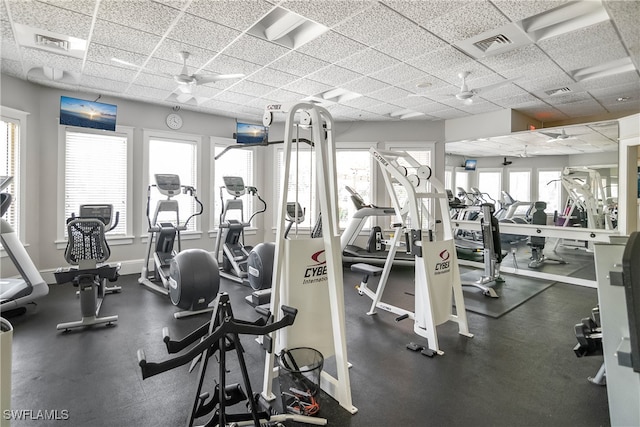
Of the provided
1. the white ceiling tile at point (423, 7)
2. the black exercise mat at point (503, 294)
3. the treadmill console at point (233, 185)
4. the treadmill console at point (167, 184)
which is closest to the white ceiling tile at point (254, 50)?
the white ceiling tile at point (423, 7)

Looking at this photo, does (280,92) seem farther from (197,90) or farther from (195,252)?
(195,252)

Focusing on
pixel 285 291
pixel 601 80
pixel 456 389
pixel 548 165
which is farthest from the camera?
pixel 548 165

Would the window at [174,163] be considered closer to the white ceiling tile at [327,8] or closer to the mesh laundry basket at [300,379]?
the white ceiling tile at [327,8]

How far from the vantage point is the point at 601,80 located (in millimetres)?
4348

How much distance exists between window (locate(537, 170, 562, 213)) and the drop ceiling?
1146mm

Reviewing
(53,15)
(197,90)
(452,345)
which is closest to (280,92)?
(197,90)

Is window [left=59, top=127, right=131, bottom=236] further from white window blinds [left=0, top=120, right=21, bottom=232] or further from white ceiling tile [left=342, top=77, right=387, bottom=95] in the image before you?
white ceiling tile [left=342, top=77, right=387, bottom=95]

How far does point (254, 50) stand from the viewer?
367 centimetres

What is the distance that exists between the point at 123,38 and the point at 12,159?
264 centimetres

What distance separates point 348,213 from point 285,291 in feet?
17.6

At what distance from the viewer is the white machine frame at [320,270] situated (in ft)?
7.06

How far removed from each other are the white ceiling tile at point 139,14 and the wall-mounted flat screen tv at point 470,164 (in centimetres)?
562

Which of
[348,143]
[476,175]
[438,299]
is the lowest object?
[438,299]

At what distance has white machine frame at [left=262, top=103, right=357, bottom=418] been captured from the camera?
215 centimetres
